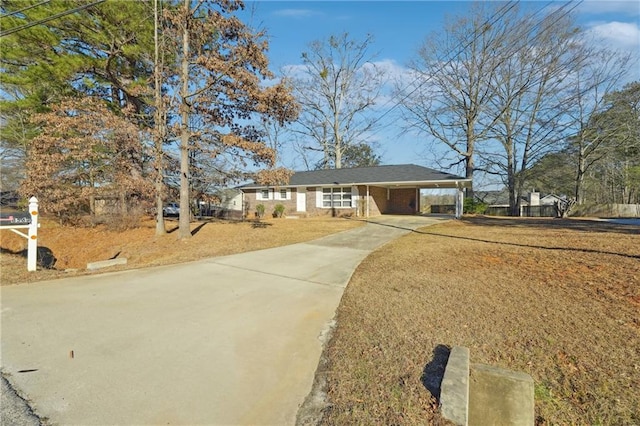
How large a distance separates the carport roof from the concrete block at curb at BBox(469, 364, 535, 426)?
16.8 metres

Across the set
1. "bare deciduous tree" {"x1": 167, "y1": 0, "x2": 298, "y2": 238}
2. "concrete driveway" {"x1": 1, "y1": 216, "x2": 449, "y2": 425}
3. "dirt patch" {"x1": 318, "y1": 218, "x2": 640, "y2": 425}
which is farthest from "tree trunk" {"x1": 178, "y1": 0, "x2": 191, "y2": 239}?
"dirt patch" {"x1": 318, "y1": 218, "x2": 640, "y2": 425}

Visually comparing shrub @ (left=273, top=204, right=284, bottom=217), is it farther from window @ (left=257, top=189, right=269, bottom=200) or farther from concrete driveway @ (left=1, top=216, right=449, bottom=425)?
concrete driveway @ (left=1, top=216, right=449, bottom=425)

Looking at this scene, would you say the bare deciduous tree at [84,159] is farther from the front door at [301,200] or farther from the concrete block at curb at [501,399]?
the concrete block at curb at [501,399]

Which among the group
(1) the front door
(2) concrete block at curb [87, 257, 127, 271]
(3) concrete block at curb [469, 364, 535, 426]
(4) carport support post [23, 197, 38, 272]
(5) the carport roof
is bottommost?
(3) concrete block at curb [469, 364, 535, 426]

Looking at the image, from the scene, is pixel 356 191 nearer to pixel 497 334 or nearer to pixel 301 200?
pixel 301 200

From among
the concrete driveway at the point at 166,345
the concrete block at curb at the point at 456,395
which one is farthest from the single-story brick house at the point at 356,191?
the concrete block at curb at the point at 456,395

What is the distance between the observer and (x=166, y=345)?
310 cm

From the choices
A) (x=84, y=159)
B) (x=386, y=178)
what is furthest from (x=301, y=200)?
(x=84, y=159)

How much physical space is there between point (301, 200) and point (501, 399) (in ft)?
69.6

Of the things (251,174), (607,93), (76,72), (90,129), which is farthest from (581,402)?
(607,93)

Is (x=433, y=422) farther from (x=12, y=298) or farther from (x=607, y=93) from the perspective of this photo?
(x=607, y=93)

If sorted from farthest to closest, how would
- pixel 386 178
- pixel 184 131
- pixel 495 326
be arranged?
1. pixel 386 178
2. pixel 184 131
3. pixel 495 326

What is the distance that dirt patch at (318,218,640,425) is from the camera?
231 centimetres

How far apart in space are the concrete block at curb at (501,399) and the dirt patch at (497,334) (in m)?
0.15
